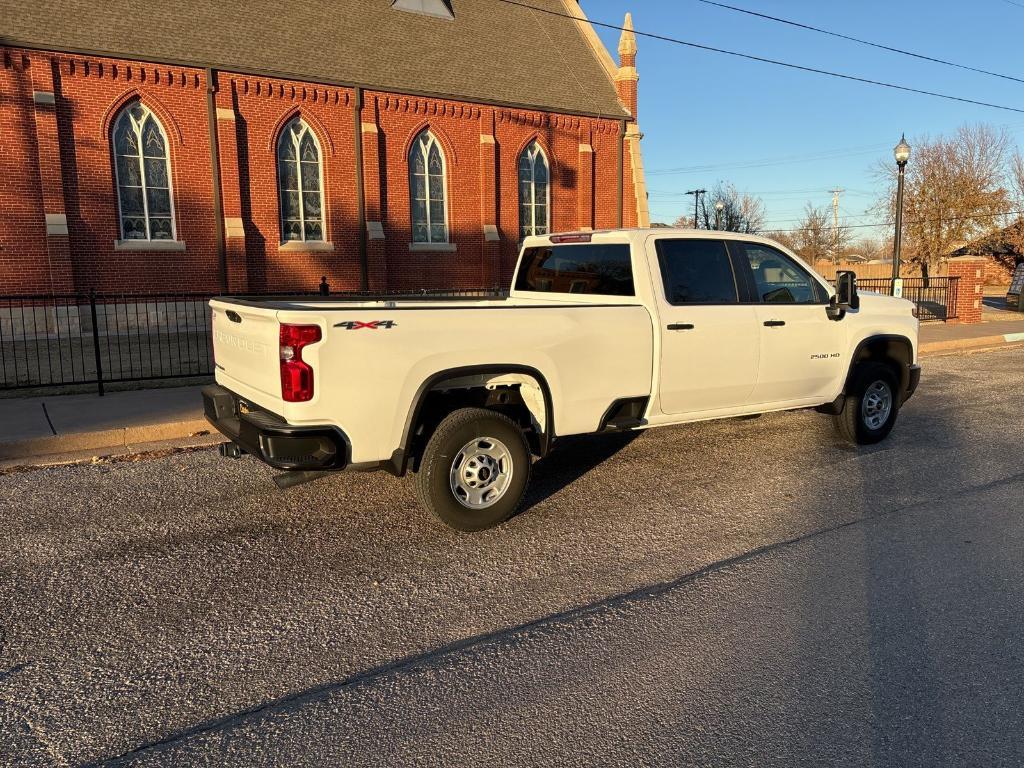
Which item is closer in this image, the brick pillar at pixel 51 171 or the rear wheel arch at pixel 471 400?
the rear wheel arch at pixel 471 400

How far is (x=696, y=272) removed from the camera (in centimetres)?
632

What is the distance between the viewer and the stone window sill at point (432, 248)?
23045 millimetres

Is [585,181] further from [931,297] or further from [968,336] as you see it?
[931,297]

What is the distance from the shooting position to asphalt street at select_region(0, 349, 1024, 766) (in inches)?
115

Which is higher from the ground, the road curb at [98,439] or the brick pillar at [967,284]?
the brick pillar at [967,284]

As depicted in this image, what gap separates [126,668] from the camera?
343cm

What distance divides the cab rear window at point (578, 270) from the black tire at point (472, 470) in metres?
1.72

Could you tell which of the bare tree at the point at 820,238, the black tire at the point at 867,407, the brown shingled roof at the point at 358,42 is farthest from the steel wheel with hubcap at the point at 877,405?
the bare tree at the point at 820,238

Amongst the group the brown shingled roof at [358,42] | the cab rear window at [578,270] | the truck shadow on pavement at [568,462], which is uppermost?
the brown shingled roof at [358,42]

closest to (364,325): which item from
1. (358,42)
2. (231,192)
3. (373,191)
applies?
(231,192)

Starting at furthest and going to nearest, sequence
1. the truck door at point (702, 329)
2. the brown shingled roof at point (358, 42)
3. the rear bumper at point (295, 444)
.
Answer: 1. the brown shingled roof at point (358, 42)
2. the truck door at point (702, 329)
3. the rear bumper at point (295, 444)

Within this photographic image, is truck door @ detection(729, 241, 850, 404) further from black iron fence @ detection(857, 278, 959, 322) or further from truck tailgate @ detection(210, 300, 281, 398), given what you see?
black iron fence @ detection(857, 278, 959, 322)

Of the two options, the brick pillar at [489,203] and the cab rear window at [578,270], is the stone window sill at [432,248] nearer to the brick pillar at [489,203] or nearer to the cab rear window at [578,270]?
the brick pillar at [489,203]

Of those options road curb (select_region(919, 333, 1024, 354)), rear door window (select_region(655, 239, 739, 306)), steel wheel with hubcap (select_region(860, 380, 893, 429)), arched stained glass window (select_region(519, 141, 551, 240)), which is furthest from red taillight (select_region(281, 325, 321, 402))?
arched stained glass window (select_region(519, 141, 551, 240))
